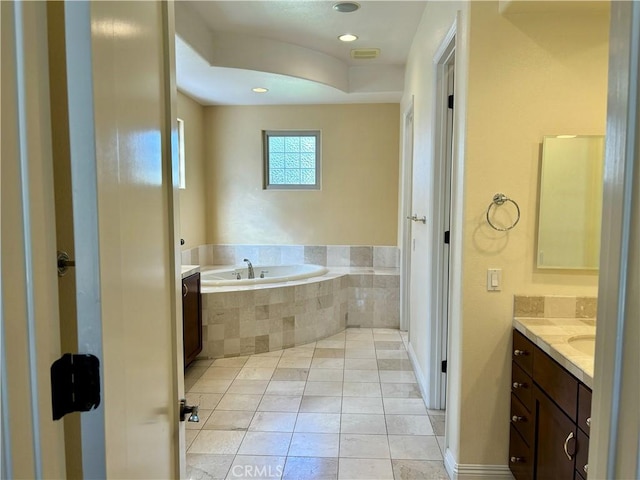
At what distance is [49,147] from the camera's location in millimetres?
594

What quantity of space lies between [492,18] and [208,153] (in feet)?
12.8

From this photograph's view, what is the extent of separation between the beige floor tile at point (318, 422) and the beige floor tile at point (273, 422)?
0.05 metres

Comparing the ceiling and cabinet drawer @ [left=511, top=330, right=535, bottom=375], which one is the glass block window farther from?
cabinet drawer @ [left=511, top=330, right=535, bottom=375]

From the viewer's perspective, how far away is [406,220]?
4418 millimetres

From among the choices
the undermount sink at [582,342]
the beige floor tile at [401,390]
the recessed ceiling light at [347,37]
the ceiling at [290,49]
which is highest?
the recessed ceiling light at [347,37]

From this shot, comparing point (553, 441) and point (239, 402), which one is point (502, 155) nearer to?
point (553, 441)

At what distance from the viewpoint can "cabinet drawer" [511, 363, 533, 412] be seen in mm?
1800

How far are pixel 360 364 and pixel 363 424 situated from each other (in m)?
1.02

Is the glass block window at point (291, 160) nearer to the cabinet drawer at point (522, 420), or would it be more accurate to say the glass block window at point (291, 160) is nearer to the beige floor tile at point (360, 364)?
the beige floor tile at point (360, 364)

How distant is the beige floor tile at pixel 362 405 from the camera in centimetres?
280

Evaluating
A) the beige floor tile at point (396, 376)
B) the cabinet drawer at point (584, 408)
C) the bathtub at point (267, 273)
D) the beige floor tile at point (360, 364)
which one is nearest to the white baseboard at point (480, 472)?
the cabinet drawer at point (584, 408)

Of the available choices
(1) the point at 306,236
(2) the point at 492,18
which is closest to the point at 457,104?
(2) the point at 492,18

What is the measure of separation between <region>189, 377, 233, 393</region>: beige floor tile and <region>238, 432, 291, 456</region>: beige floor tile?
2.31 ft

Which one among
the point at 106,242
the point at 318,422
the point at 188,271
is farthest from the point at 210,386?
the point at 106,242
